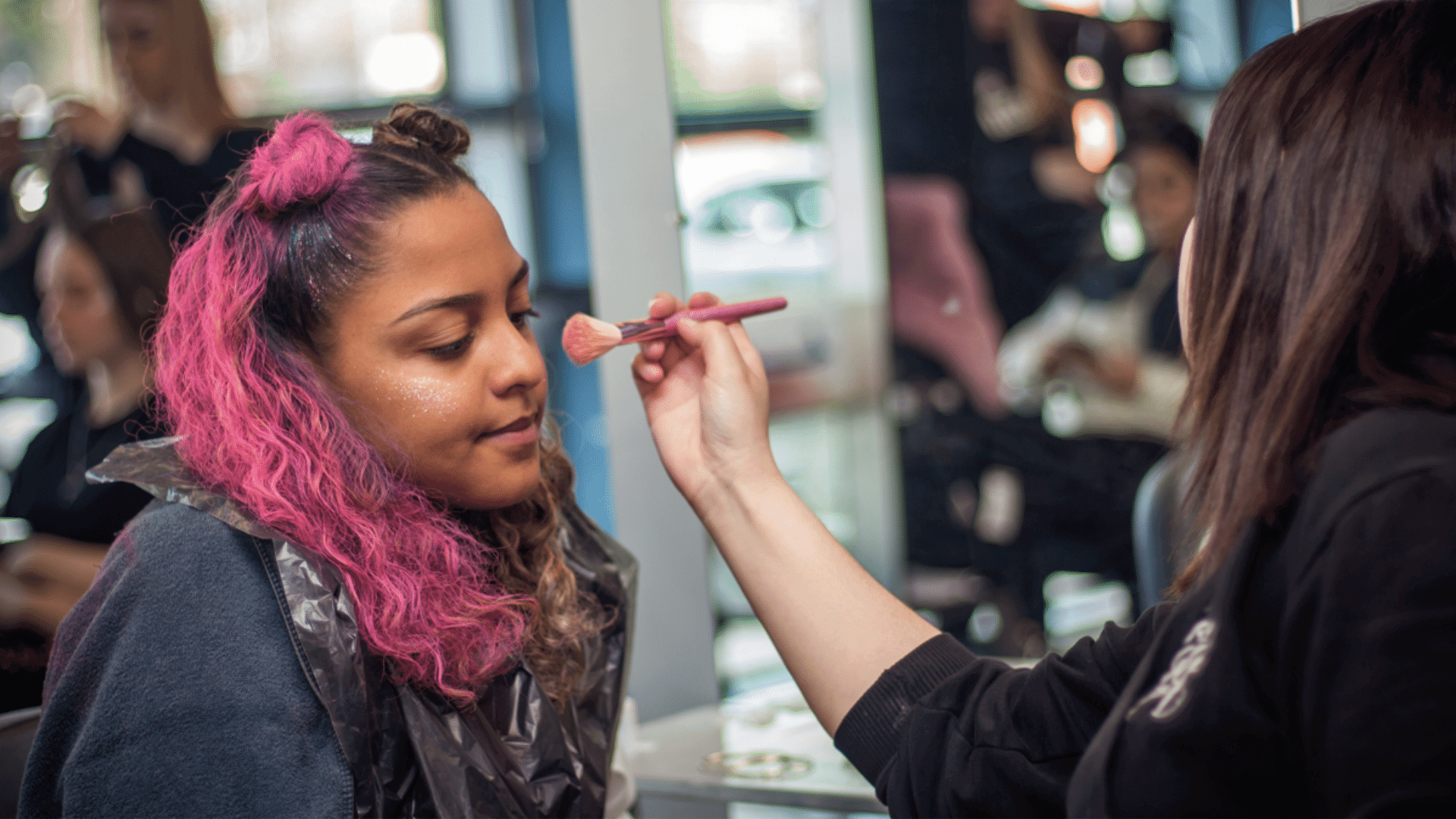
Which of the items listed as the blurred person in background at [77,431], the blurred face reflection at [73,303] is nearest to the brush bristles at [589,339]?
the blurred person in background at [77,431]

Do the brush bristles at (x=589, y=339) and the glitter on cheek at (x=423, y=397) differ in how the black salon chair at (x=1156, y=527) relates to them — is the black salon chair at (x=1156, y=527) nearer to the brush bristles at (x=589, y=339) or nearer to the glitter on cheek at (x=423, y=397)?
the brush bristles at (x=589, y=339)

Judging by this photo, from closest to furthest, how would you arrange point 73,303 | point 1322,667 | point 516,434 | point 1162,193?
point 1322,667 < point 516,434 < point 73,303 < point 1162,193

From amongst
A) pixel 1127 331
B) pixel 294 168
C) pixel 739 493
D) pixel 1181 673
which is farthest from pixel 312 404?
pixel 1127 331

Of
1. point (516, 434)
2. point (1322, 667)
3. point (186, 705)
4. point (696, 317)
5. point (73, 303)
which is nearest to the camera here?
point (1322, 667)

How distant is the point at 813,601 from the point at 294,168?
600 millimetres

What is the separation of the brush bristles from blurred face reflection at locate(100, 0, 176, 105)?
1.15m

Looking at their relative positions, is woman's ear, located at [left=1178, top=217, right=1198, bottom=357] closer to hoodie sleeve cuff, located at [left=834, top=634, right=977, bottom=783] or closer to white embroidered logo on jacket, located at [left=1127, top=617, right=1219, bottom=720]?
white embroidered logo on jacket, located at [left=1127, top=617, right=1219, bottom=720]

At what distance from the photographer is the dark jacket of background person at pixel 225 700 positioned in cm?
77

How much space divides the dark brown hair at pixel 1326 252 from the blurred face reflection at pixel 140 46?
5.56ft

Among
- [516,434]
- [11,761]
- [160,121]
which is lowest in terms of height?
[11,761]

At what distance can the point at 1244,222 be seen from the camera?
0.64 m

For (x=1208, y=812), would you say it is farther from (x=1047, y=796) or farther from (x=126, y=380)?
(x=126, y=380)

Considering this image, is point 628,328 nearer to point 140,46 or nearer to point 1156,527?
point 1156,527

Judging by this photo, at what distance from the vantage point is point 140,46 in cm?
173
